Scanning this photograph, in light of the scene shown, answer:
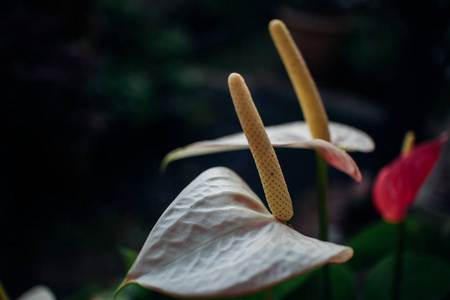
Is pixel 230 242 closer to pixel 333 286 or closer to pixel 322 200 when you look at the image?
pixel 322 200

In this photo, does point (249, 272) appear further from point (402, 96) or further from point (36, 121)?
point (36, 121)

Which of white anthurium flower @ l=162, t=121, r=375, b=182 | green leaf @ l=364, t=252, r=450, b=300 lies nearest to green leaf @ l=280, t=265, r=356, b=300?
green leaf @ l=364, t=252, r=450, b=300

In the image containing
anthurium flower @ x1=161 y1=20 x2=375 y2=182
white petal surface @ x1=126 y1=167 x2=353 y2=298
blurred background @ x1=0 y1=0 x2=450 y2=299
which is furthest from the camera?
blurred background @ x1=0 y1=0 x2=450 y2=299

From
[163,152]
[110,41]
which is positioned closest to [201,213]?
[163,152]

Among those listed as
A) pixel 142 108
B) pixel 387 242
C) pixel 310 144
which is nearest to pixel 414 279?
pixel 387 242

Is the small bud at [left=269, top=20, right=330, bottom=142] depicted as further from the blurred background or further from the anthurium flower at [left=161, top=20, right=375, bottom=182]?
the blurred background

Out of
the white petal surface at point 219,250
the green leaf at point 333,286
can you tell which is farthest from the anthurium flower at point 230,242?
the green leaf at point 333,286
